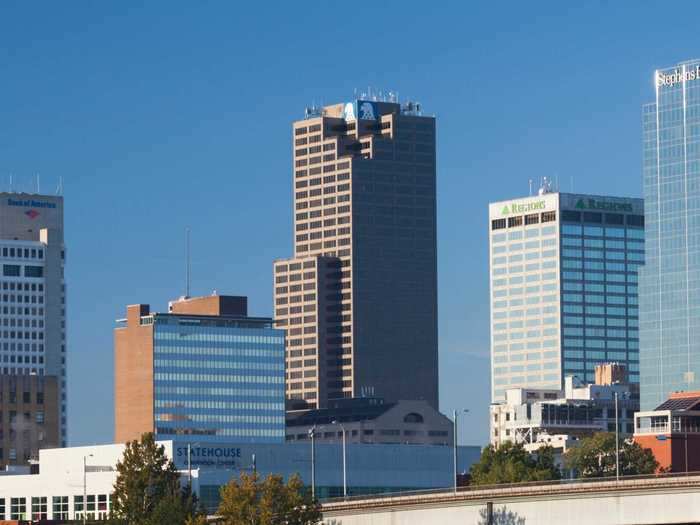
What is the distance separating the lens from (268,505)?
17812cm

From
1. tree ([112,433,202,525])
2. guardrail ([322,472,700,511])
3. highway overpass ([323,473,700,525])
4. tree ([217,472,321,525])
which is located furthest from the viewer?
tree ([112,433,202,525])

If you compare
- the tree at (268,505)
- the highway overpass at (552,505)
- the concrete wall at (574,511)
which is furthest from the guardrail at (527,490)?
the tree at (268,505)

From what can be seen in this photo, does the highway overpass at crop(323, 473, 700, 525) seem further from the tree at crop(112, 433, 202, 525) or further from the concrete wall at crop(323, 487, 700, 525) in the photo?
the tree at crop(112, 433, 202, 525)

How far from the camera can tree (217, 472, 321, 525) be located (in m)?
176

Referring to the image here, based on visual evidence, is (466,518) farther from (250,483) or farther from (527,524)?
(250,483)

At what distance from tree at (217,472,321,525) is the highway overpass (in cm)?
446

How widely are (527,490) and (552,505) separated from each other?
3.08 m

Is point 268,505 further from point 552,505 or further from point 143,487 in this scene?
point 552,505

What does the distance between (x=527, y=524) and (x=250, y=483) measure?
111ft

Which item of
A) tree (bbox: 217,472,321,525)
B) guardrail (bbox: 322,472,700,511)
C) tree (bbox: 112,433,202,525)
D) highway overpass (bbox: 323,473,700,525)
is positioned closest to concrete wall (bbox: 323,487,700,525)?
highway overpass (bbox: 323,473,700,525)

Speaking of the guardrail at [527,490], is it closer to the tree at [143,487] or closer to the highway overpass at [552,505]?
the highway overpass at [552,505]

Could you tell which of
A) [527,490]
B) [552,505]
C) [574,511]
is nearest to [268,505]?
[527,490]

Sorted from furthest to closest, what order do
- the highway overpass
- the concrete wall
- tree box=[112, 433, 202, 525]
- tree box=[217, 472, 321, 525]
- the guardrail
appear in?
tree box=[112, 433, 202, 525] < tree box=[217, 472, 321, 525] < the guardrail < the highway overpass < the concrete wall

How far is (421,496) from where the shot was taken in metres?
166
